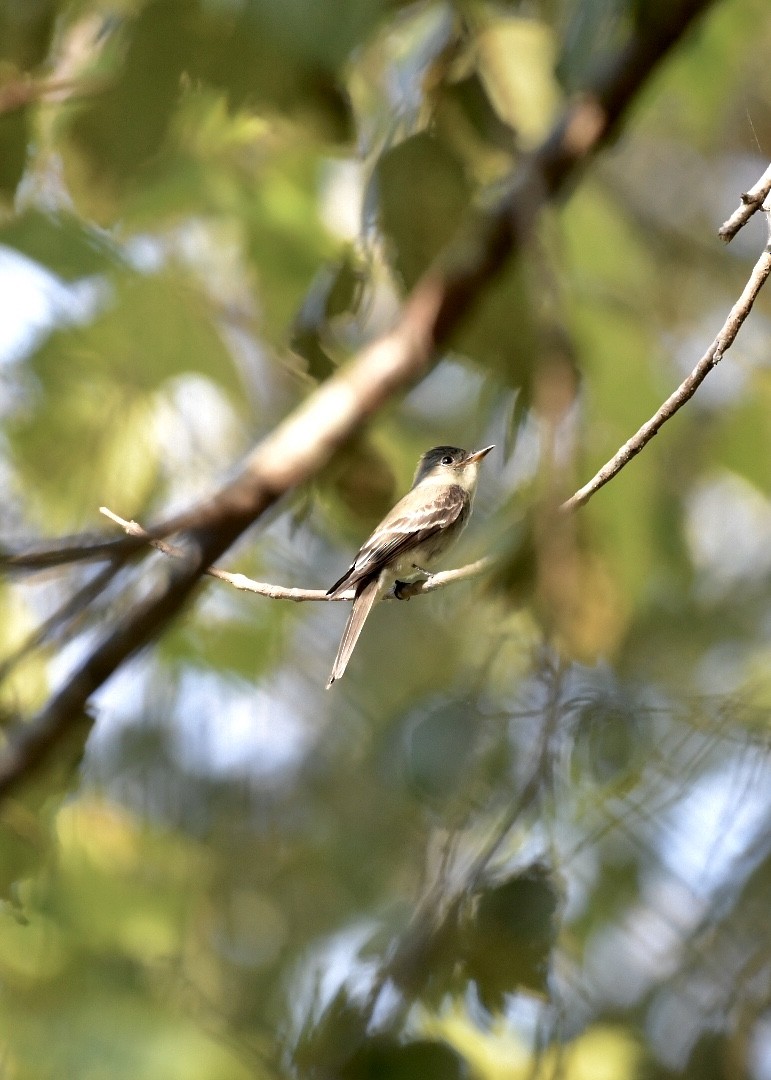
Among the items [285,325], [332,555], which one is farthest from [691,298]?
[285,325]

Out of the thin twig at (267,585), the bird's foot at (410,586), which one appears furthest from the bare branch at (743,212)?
the bird's foot at (410,586)

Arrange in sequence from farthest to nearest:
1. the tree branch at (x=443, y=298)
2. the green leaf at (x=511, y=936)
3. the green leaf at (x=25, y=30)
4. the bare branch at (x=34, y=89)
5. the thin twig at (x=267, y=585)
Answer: the thin twig at (x=267, y=585)
the tree branch at (x=443, y=298)
the bare branch at (x=34, y=89)
the green leaf at (x=25, y=30)
the green leaf at (x=511, y=936)

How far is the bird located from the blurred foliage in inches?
6.4

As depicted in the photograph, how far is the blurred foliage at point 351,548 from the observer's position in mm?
988

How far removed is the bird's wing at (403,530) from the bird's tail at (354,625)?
1.2 inches

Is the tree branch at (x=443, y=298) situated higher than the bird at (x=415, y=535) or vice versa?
the bird at (x=415, y=535)

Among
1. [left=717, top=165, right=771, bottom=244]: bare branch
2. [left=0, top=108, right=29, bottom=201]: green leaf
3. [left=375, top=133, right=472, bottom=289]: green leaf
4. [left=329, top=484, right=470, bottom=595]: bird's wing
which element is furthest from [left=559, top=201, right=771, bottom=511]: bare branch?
[left=329, top=484, right=470, bottom=595]: bird's wing

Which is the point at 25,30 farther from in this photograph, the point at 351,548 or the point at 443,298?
the point at 351,548

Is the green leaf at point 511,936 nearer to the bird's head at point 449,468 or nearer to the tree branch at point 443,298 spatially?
the tree branch at point 443,298

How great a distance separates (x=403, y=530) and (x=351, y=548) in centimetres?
88

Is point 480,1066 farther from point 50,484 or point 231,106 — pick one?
point 231,106

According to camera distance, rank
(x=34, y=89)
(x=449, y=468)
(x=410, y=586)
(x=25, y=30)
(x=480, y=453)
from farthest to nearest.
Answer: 1. (x=449, y=468)
2. (x=410, y=586)
3. (x=480, y=453)
4. (x=34, y=89)
5. (x=25, y=30)

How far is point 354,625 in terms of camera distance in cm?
235

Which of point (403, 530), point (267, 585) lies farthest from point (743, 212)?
point (403, 530)
